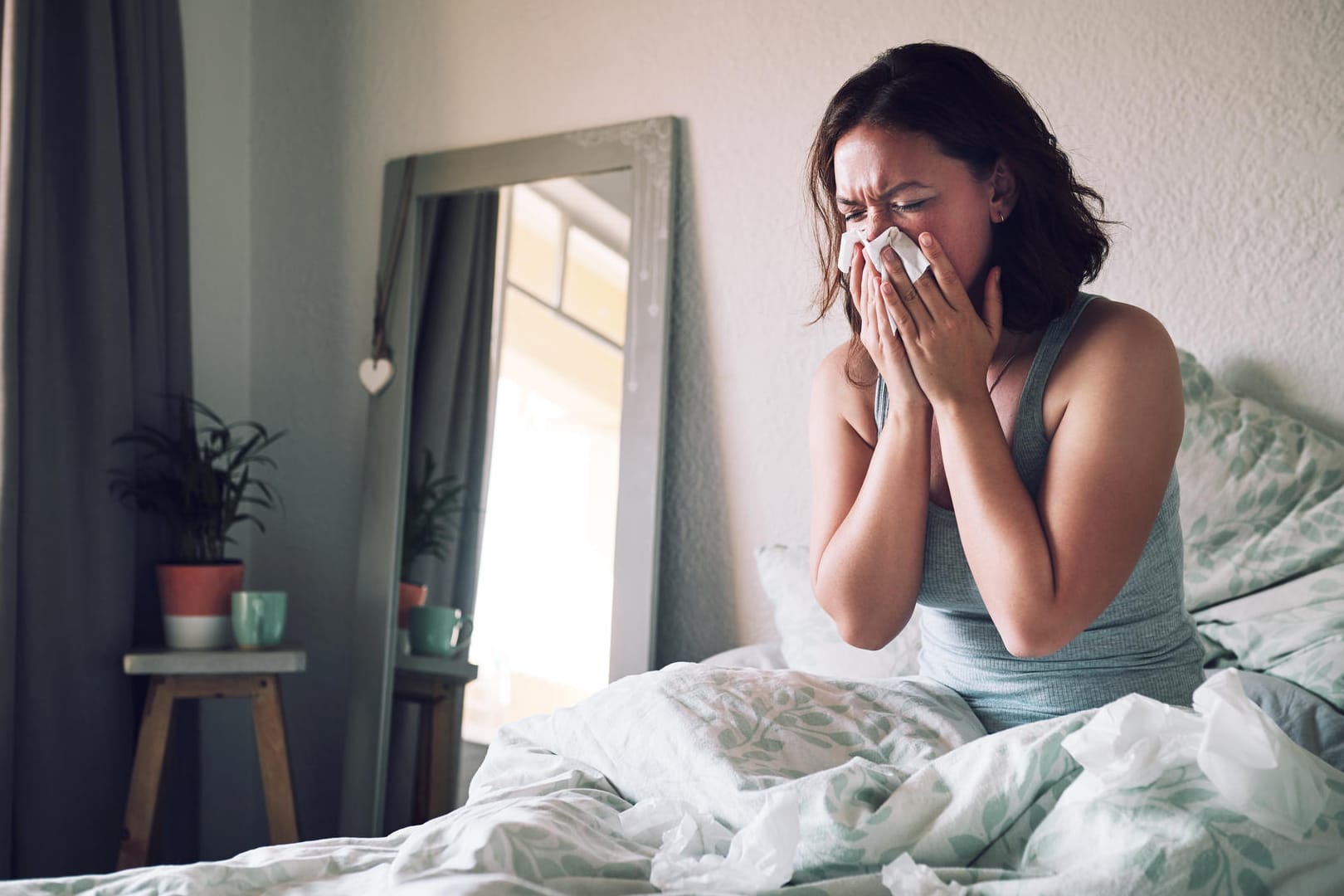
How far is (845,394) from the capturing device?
1.31 metres

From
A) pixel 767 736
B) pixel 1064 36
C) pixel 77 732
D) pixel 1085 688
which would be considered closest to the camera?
pixel 767 736

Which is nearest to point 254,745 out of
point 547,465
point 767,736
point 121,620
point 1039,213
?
point 121,620

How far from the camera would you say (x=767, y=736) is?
0.92m

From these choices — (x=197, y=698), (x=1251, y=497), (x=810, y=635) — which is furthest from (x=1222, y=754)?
(x=197, y=698)

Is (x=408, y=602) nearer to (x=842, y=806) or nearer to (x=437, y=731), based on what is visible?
(x=437, y=731)

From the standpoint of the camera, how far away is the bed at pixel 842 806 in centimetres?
67

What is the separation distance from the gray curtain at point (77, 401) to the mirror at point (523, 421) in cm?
42

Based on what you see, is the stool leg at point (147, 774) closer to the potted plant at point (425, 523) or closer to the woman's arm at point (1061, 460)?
the potted plant at point (425, 523)

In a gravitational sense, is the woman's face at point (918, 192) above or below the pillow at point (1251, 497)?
above

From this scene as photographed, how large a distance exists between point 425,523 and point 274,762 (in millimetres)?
528

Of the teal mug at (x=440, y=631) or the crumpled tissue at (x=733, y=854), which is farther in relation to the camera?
the teal mug at (x=440, y=631)

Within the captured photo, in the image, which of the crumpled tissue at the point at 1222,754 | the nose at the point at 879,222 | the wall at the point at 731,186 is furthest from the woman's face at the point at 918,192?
the wall at the point at 731,186

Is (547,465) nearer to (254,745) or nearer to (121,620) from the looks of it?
(121,620)

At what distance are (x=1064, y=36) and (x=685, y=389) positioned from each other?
2.83 ft
